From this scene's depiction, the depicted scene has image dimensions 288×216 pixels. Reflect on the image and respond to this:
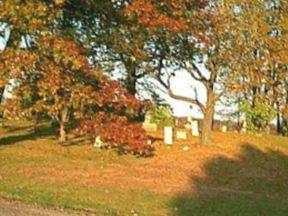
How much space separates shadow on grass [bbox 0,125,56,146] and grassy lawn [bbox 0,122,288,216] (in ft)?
0.13

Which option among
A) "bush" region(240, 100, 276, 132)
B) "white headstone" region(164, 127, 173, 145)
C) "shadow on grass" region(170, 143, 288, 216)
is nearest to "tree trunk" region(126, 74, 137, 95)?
"white headstone" region(164, 127, 173, 145)

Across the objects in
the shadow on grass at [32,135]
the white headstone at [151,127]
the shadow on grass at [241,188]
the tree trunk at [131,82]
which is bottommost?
the shadow on grass at [241,188]

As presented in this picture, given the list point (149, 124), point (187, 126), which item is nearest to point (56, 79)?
point (149, 124)

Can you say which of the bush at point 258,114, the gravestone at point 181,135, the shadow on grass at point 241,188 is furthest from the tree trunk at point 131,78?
the bush at point 258,114

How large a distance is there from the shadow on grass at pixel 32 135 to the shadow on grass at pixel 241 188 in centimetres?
854

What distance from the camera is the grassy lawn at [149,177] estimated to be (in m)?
17.7

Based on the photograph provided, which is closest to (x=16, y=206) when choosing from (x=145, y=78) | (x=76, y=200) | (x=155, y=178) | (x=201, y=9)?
(x=76, y=200)

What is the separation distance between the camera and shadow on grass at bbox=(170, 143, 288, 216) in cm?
1800

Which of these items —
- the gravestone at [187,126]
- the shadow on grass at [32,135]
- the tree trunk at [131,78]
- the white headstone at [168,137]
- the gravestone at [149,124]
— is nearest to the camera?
the shadow on grass at [32,135]

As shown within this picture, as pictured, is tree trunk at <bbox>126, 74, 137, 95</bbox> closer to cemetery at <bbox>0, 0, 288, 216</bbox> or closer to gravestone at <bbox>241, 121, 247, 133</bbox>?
cemetery at <bbox>0, 0, 288, 216</bbox>

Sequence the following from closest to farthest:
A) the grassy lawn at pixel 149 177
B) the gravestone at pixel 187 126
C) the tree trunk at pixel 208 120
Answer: the grassy lawn at pixel 149 177, the tree trunk at pixel 208 120, the gravestone at pixel 187 126

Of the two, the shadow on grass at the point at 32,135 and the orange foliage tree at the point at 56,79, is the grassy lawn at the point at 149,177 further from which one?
the orange foliage tree at the point at 56,79

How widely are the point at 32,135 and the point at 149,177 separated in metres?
12.5

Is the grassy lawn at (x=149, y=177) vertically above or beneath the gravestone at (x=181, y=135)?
beneath
